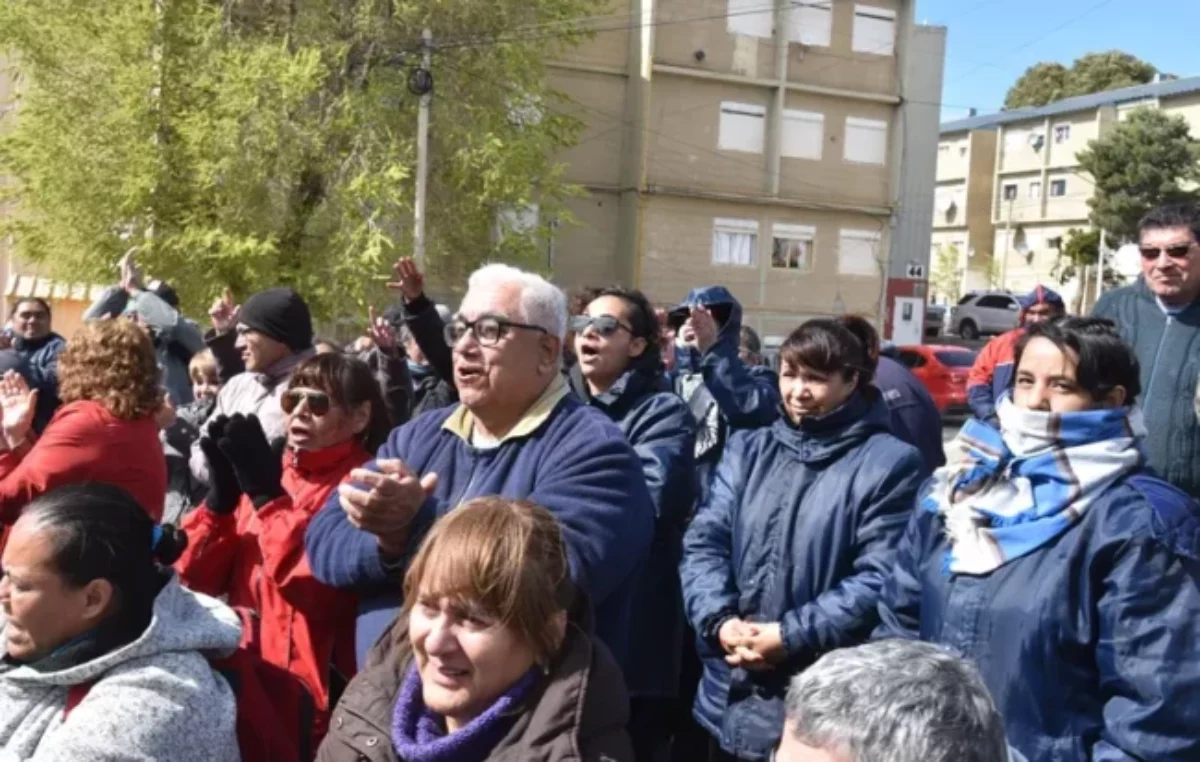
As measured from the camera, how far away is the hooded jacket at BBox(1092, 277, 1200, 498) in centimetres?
405

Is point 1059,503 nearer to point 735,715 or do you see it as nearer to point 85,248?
point 735,715

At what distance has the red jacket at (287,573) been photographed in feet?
11.2

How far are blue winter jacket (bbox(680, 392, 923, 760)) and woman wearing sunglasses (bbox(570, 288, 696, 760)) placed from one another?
25 cm

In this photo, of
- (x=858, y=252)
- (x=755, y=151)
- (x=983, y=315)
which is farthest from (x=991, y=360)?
(x=983, y=315)

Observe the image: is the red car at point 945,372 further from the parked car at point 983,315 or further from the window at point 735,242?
the parked car at point 983,315

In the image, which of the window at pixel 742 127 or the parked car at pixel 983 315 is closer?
the window at pixel 742 127

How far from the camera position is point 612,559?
290 centimetres

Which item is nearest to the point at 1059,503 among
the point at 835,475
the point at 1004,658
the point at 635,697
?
the point at 1004,658

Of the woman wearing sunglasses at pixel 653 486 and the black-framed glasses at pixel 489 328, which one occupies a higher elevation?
the black-framed glasses at pixel 489 328

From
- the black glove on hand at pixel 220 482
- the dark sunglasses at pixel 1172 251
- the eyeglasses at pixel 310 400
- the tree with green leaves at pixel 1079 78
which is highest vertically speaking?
the tree with green leaves at pixel 1079 78

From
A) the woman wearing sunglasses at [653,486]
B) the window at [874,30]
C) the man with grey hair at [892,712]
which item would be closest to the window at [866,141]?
the window at [874,30]

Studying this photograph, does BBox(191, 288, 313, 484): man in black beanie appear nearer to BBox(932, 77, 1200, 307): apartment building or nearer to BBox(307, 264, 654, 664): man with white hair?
BBox(307, 264, 654, 664): man with white hair

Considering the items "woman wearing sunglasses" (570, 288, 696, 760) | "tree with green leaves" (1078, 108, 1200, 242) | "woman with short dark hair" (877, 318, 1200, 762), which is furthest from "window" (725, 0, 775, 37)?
"woman with short dark hair" (877, 318, 1200, 762)

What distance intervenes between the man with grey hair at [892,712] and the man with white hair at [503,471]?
98cm
